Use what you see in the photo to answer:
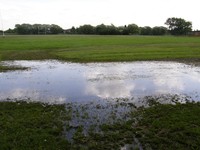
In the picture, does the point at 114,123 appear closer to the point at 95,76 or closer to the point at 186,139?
the point at 186,139

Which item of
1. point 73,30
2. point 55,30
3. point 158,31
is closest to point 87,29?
point 73,30

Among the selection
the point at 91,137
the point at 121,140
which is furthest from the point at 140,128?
the point at 91,137

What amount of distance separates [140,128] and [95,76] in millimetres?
11280

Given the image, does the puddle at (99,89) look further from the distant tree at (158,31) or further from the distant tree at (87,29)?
the distant tree at (158,31)

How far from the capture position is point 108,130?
31.3ft

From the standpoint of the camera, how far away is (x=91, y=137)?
897 cm

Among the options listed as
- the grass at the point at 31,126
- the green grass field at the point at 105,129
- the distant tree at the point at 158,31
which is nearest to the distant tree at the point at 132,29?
the distant tree at the point at 158,31

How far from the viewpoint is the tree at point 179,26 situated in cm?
16738

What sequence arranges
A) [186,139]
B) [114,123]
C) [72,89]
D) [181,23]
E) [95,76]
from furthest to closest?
[181,23] → [95,76] → [72,89] → [114,123] → [186,139]

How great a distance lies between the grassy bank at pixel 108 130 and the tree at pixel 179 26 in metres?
164

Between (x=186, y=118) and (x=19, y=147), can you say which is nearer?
(x=19, y=147)

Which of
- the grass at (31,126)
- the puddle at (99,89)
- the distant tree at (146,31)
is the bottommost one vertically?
the grass at (31,126)

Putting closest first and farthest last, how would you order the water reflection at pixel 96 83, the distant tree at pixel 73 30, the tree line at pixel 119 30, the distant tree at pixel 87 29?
the water reflection at pixel 96 83 < the tree line at pixel 119 30 < the distant tree at pixel 87 29 < the distant tree at pixel 73 30

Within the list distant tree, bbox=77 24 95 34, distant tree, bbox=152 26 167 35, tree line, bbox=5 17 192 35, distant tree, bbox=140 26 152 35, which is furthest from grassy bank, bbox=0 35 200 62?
distant tree, bbox=140 26 152 35
